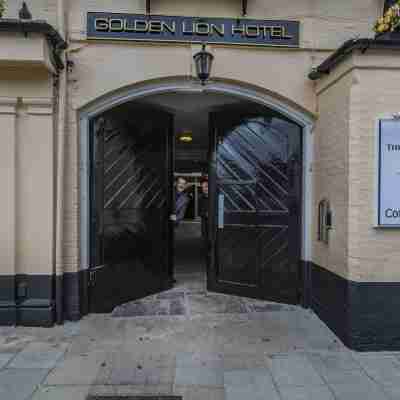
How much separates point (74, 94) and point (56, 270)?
2.20 metres

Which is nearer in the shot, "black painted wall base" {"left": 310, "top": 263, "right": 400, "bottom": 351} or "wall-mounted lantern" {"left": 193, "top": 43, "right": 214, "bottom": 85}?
"black painted wall base" {"left": 310, "top": 263, "right": 400, "bottom": 351}

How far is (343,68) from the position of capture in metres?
3.87

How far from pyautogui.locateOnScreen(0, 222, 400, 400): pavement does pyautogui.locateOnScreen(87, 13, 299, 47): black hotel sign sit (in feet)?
11.6

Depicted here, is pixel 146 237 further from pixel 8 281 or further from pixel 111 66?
pixel 111 66

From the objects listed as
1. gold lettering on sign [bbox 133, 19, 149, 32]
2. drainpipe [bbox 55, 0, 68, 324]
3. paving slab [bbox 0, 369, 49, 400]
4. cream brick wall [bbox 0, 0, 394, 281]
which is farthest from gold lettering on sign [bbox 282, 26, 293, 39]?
paving slab [bbox 0, 369, 49, 400]

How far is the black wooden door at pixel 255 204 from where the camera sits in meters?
4.99

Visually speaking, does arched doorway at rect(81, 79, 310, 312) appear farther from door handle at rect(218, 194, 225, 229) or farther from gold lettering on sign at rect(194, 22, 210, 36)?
gold lettering on sign at rect(194, 22, 210, 36)

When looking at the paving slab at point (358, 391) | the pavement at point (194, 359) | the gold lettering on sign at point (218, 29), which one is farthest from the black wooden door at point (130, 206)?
the paving slab at point (358, 391)

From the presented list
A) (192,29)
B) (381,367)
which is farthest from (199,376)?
(192,29)

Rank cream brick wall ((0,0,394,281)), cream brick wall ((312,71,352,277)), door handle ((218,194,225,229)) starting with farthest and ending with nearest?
door handle ((218,194,225,229)) → cream brick wall ((0,0,394,281)) → cream brick wall ((312,71,352,277))

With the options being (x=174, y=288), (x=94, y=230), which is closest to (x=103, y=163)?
(x=94, y=230)

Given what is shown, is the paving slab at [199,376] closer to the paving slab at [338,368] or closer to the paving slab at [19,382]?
the paving slab at [338,368]

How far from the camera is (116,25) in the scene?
4.48 metres

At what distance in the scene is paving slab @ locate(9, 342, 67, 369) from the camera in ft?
11.0
